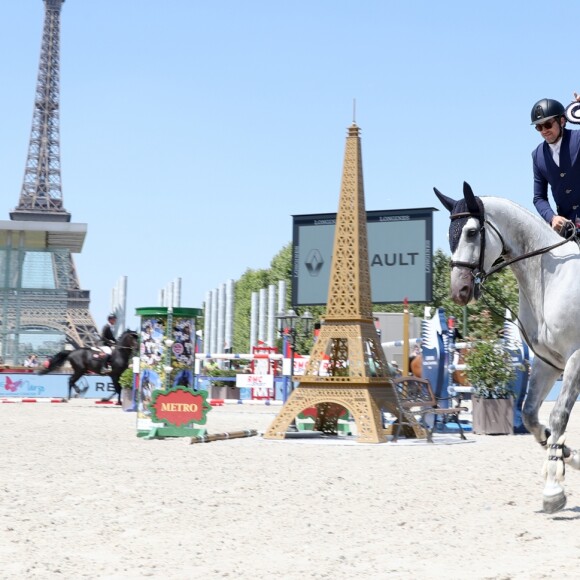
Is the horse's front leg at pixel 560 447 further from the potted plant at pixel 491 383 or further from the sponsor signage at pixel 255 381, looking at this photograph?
the sponsor signage at pixel 255 381

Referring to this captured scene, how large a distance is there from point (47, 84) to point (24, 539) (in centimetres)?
9610

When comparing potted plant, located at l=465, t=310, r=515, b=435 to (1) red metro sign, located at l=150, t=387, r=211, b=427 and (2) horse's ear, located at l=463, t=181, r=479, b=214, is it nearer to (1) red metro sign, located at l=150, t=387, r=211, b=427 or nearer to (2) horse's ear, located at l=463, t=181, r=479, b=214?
(1) red metro sign, located at l=150, t=387, r=211, b=427

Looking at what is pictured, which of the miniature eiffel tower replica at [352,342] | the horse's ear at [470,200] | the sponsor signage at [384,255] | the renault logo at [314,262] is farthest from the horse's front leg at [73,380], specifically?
the horse's ear at [470,200]

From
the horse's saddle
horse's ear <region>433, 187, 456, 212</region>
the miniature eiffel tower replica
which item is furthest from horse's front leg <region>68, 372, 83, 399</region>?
horse's ear <region>433, 187, 456, 212</region>

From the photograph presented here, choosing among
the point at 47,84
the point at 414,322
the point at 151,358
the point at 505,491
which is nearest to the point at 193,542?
the point at 505,491

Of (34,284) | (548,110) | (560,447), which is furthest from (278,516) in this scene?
(34,284)

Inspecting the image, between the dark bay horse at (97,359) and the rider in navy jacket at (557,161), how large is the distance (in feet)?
64.5

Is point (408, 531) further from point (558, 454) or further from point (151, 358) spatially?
point (151, 358)

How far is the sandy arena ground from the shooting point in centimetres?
543

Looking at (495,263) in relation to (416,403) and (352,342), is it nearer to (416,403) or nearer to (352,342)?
(352,342)

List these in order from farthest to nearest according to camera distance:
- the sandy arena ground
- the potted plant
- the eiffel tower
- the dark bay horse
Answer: the eiffel tower
the dark bay horse
the potted plant
the sandy arena ground

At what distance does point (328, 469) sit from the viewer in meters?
10.5

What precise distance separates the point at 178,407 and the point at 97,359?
13.3 metres

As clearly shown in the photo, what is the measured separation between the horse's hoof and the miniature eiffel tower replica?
789 centimetres
